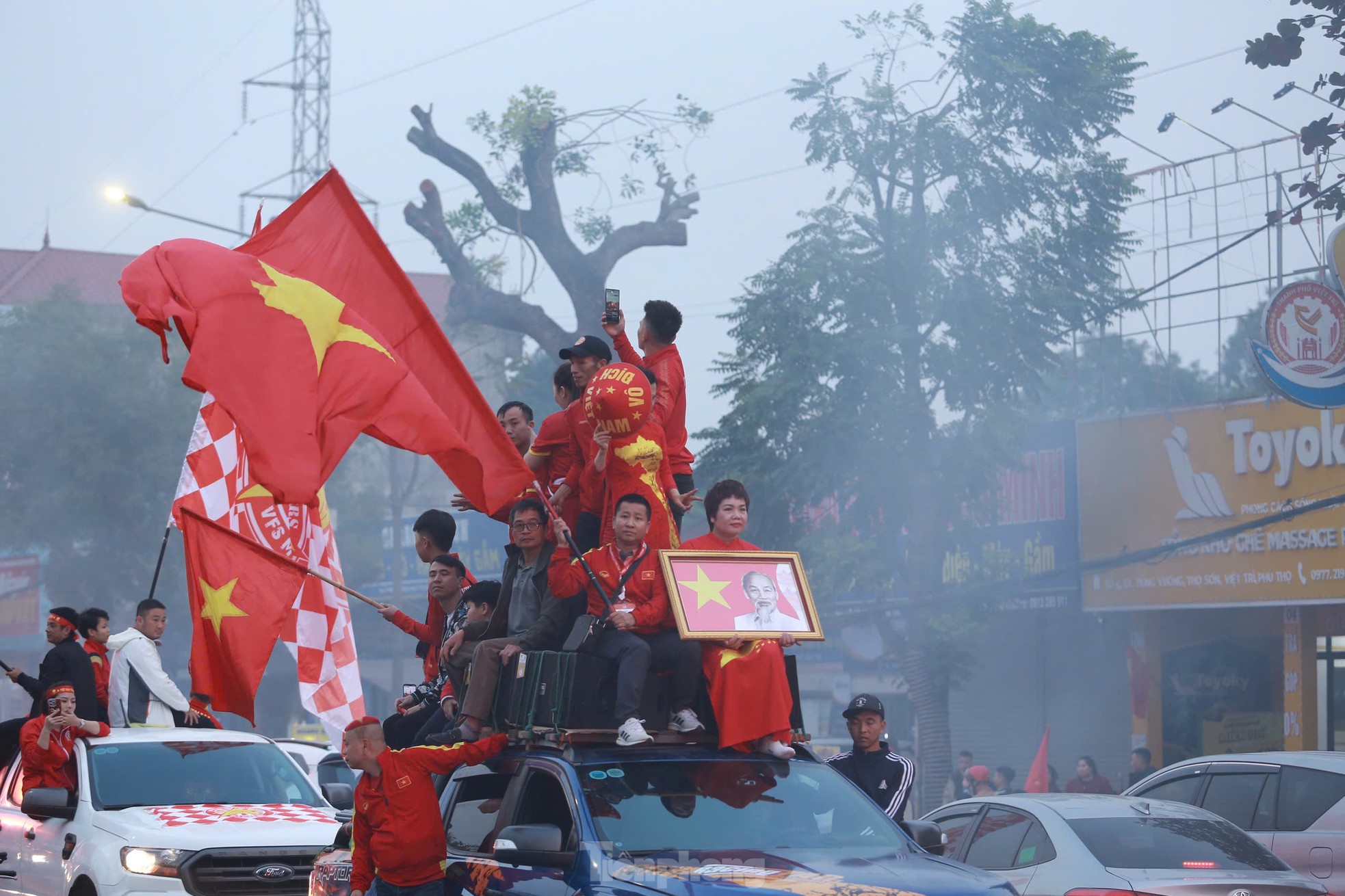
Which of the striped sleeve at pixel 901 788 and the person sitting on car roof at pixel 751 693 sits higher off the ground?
the person sitting on car roof at pixel 751 693

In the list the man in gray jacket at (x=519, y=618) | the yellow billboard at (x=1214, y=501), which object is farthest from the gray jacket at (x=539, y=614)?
the yellow billboard at (x=1214, y=501)

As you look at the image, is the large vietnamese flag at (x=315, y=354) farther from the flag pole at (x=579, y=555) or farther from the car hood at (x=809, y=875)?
the car hood at (x=809, y=875)

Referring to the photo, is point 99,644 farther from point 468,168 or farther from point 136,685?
point 468,168

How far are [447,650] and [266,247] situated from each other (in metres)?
2.53

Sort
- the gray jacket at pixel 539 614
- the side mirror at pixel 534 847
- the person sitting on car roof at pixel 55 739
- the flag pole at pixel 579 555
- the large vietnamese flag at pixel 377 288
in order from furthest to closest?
the person sitting on car roof at pixel 55 739
the large vietnamese flag at pixel 377 288
the gray jacket at pixel 539 614
the flag pole at pixel 579 555
the side mirror at pixel 534 847

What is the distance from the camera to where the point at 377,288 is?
8.50 meters

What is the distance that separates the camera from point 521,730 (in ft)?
22.3

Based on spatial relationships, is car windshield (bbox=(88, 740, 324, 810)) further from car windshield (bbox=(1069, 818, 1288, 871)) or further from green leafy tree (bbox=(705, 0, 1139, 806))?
green leafy tree (bbox=(705, 0, 1139, 806))

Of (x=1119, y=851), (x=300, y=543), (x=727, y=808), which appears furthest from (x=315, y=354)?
(x=1119, y=851)

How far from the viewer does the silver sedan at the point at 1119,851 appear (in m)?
7.61

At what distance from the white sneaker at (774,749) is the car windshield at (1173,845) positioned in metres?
2.29

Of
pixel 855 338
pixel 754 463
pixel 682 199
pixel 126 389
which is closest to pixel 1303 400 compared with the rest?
pixel 855 338

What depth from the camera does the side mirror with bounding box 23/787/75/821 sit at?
9016 millimetres

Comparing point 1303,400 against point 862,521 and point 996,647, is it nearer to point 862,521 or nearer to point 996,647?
point 862,521
